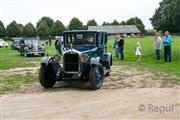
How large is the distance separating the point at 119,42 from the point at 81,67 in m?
12.1

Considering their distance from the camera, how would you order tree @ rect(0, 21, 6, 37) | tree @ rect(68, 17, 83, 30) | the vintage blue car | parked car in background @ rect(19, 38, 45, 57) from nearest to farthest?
the vintage blue car
parked car in background @ rect(19, 38, 45, 57)
tree @ rect(0, 21, 6, 37)
tree @ rect(68, 17, 83, 30)

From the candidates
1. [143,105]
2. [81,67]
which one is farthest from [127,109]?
[81,67]

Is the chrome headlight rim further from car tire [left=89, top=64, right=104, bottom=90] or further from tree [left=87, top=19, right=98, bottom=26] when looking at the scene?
tree [left=87, top=19, right=98, bottom=26]

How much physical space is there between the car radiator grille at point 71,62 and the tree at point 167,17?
8064 cm

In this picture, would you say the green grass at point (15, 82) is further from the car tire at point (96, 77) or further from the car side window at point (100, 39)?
the car side window at point (100, 39)

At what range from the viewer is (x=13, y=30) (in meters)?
95.1

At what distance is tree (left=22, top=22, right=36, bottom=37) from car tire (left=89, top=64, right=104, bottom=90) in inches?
3286

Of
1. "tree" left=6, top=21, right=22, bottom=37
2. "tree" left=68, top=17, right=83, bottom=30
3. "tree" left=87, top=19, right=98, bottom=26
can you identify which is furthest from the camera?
"tree" left=87, top=19, right=98, bottom=26

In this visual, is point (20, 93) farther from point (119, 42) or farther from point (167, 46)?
point (119, 42)

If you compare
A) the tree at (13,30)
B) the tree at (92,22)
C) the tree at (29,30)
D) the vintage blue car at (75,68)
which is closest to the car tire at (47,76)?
the vintage blue car at (75,68)

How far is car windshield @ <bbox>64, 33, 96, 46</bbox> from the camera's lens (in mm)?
13633

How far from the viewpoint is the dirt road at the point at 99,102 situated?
8.05 metres

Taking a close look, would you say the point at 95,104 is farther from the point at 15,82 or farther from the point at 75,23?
the point at 75,23

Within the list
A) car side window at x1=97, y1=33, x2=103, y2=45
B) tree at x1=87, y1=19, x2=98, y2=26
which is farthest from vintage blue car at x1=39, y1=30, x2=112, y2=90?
tree at x1=87, y1=19, x2=98, y2=26
